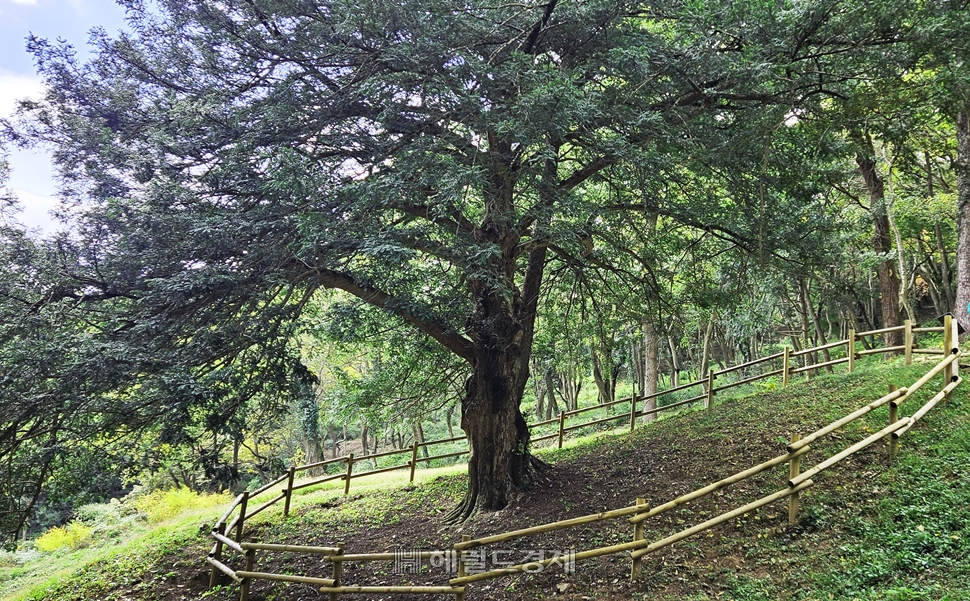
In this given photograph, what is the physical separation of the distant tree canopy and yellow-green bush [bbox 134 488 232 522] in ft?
42.8

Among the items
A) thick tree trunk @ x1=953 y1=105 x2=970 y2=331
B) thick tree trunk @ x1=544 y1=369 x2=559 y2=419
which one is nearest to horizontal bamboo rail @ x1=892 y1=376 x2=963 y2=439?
thick tree trunk @ x1=953 y1=105 x2=970 y2=331

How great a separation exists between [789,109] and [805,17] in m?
1.12

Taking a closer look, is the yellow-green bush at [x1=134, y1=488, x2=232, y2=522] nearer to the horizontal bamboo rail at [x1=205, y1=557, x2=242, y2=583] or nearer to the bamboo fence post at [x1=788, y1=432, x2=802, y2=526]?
the horizontal bamboo rail at [x1=205, y1=557, x2=242, y2=583]

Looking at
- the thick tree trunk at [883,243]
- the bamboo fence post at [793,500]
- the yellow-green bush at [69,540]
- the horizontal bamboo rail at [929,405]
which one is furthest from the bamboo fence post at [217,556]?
the thick tree trunk at [883,243]

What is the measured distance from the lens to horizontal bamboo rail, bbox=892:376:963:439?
5.84 metres

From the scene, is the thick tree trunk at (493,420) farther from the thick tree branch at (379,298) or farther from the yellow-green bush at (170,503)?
the yellow-green bush at (170,503)

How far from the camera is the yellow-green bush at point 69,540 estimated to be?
15.8m

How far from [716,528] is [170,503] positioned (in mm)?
17550

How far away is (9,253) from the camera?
209 inches

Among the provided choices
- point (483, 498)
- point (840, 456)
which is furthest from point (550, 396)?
point (840, 456)

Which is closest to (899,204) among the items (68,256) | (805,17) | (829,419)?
(829,419)

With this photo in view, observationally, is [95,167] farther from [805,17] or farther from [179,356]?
[805,17]

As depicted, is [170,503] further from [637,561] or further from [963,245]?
[963,245]

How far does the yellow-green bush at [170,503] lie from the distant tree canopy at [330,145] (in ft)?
42.8
